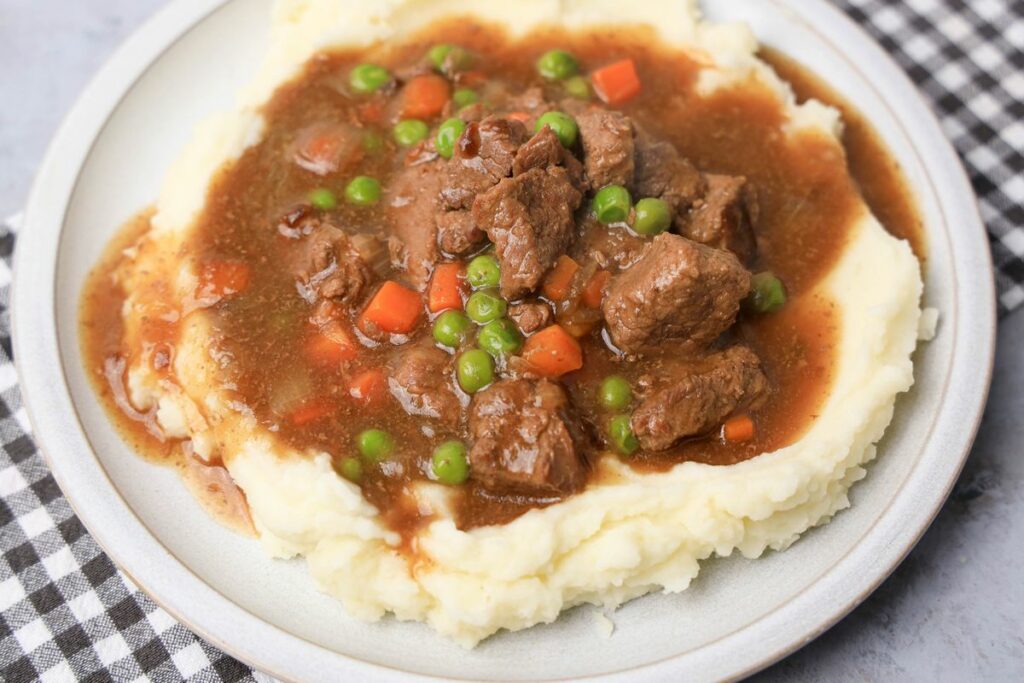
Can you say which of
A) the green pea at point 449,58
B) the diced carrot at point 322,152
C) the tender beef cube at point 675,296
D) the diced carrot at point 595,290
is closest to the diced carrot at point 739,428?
the tender beef cube at point 675,296

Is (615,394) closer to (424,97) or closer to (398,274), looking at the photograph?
(398,274)

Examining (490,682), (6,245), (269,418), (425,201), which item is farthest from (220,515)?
(6,245)

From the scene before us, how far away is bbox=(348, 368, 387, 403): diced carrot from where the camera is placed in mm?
5914

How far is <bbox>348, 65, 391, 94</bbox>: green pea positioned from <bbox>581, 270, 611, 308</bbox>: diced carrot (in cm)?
219

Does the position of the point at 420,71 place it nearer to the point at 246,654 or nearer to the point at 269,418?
the point at 269,418

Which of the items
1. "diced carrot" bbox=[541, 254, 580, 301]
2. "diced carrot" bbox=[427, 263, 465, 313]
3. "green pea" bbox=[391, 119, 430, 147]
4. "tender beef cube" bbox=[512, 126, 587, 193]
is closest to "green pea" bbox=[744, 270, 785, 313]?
"diced carrot" bbox=[541, 254, 580, 301]

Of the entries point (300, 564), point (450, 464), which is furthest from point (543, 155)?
point (300, 564)

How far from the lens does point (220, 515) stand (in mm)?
5906

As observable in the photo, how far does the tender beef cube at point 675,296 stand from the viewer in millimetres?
5715

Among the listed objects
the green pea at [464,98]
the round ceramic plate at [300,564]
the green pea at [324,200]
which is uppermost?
the green pea at [464,98]

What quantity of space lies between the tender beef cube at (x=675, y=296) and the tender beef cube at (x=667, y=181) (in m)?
0.52

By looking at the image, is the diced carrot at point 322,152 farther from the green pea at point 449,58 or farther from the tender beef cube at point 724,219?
the tender beef cube at point 724,219

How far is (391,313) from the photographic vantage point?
610 centimetres

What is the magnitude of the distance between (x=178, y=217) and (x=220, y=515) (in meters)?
1.98
